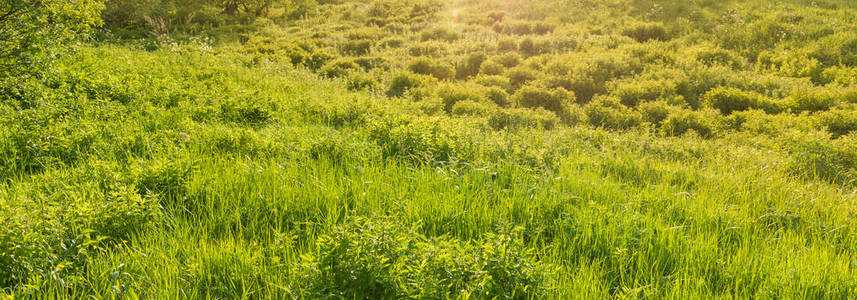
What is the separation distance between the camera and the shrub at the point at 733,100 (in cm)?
951

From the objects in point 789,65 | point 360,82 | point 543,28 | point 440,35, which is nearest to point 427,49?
point 440,35

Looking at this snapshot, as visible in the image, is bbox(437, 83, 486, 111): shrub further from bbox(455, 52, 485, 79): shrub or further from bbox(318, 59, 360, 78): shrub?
bbox(318, 59, 360, 78): shrub

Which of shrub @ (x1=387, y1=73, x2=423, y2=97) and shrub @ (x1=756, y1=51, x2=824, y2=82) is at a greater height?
shrub @ (x1=756, y1=51, x2=824, y2=82)

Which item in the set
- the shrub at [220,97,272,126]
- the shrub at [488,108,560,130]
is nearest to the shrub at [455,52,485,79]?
the shrub at [488,108,560,130]

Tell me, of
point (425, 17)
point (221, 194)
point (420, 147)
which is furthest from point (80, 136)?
point (425, 17)

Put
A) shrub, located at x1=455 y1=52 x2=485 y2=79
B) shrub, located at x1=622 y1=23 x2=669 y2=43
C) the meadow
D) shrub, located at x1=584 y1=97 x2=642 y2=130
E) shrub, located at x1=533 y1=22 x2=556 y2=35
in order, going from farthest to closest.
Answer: shrub, located at x1=533 y1=22 x2=556 y2=35 → shrub, located at x1=622 y1=23 x2=669 y2=43 → shrub, located at x1=455 y1=52 x2=485 y2=79 → shrub, located at x1=584 y1=97 x2=642 y2=130 → the meadow

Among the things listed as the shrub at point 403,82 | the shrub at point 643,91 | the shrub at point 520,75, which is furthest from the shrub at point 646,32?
the shrub at point 403,82

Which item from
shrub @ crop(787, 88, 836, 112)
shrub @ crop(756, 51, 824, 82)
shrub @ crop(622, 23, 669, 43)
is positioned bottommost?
shrub @ crop(787, 88, 836, 112)

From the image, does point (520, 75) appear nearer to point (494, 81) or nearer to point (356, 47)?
point (494, 81)

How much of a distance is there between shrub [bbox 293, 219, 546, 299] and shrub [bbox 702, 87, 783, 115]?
28.3 feet

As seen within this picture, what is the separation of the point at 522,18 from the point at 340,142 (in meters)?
15.6

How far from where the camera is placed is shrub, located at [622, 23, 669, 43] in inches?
609

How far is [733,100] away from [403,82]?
742 centimetres

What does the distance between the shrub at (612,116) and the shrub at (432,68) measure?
4537 mm
